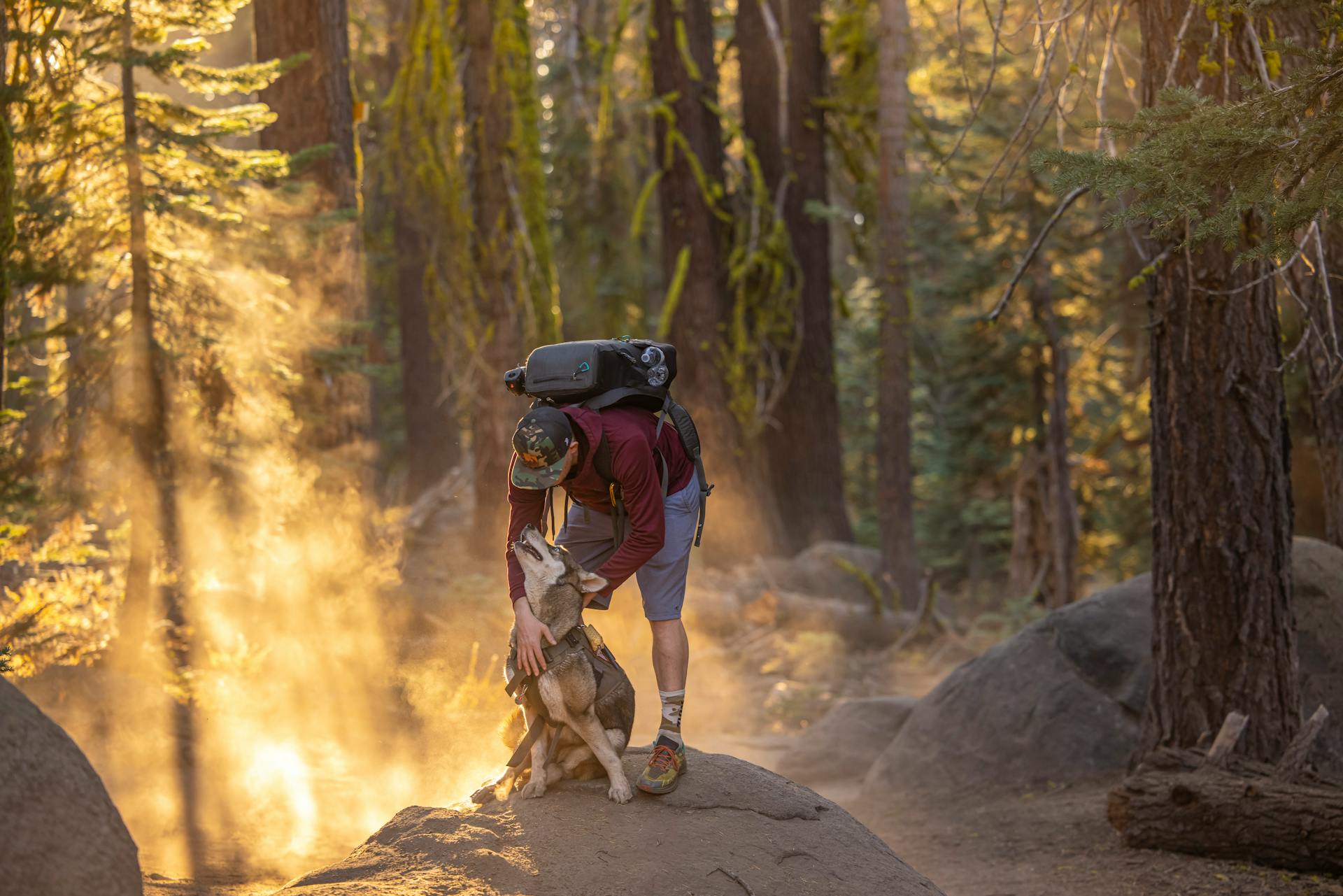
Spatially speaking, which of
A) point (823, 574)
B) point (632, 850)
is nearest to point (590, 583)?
point (632, 850)

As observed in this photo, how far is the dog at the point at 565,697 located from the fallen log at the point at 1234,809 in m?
3.39

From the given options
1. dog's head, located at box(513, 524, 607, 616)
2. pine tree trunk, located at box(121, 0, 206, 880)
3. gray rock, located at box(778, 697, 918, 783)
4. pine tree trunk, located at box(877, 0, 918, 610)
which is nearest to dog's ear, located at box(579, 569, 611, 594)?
dog's head, located at box(513, 524, 607, 616)

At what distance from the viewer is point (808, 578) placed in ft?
52.2

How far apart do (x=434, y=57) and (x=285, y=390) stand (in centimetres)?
582

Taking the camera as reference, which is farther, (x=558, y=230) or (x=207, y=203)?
(x=558, y=230)

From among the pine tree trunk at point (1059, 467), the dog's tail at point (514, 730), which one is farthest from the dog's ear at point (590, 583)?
the pine tree trunk at point (1059, 467)

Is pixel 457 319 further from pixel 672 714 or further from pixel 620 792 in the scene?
pixel 620 792

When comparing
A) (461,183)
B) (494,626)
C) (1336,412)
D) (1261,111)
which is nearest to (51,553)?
(494,626)

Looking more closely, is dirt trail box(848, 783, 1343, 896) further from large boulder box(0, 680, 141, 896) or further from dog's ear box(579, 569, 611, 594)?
large boulder box(0, 680, 141, 896)

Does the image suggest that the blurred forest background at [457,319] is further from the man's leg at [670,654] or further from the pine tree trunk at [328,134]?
the man's leg at [670,654]

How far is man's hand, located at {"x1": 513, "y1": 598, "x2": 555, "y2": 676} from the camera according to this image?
16.4 ft

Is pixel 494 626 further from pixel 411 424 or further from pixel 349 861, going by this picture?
pixel 411 424

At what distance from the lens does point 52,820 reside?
3.84 metres

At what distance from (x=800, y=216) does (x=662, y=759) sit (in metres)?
13.6
